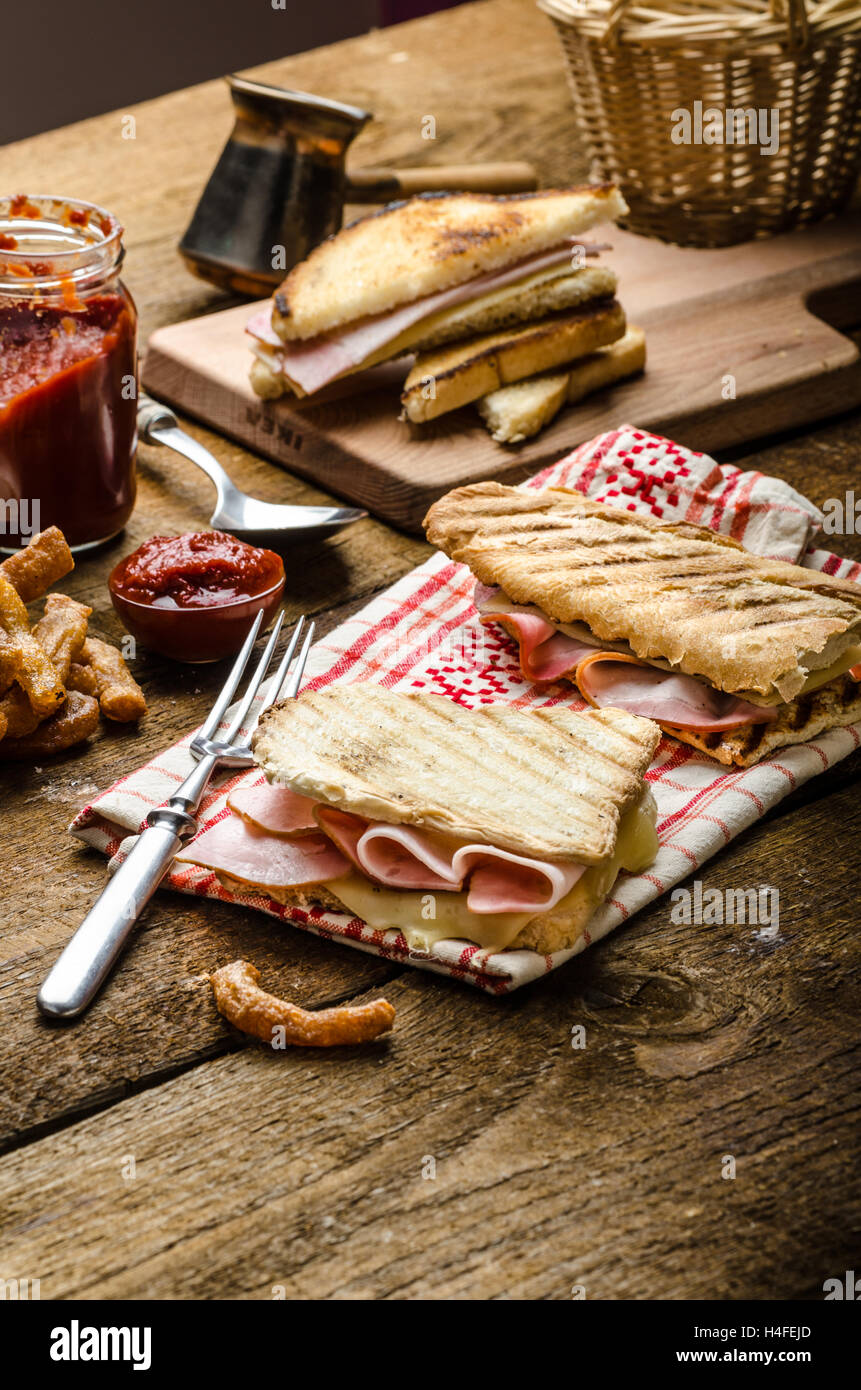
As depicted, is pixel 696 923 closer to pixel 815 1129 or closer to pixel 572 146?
pixel 815 1129

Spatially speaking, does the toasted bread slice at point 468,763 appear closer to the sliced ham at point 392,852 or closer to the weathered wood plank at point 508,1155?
the sliced ham at point 392,852

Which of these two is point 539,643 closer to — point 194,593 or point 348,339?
point 194,593

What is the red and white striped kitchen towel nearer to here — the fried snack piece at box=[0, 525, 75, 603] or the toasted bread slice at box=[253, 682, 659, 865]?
the toasted bread slice at box=[253, 682, 659, 865]

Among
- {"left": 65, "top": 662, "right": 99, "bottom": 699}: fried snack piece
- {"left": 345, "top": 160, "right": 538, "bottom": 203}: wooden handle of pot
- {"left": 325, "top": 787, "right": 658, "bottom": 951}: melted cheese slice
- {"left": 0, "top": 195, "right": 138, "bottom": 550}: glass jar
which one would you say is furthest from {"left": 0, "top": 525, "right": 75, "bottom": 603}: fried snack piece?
{"left": 345, "top": 160, "right": 538, "bottom": 203}: wooden handle of pot

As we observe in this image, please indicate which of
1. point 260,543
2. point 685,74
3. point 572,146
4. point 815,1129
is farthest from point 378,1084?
point 572,146

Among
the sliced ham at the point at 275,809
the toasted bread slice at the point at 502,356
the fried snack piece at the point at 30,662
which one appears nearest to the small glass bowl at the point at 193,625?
the fried snack piece at the point at 30,662

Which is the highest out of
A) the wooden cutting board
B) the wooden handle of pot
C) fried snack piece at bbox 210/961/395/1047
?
the wooden handle of pot
